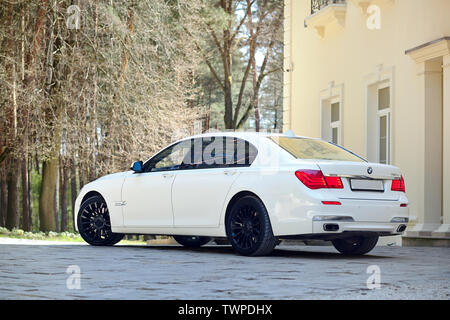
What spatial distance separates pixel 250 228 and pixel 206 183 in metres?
0.98

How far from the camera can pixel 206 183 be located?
432 inches

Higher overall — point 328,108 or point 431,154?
point 328,108

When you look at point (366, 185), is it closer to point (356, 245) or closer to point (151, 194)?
point (356, 245)

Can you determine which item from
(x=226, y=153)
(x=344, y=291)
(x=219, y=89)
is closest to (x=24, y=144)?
(x=226, y=153)

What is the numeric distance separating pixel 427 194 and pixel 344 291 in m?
9.21

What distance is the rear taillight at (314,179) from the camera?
9836 millimetres

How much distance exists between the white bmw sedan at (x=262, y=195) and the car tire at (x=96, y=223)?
0.78 feet

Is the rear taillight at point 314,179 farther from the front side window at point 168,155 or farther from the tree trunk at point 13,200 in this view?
the tree trunk at point 13,200

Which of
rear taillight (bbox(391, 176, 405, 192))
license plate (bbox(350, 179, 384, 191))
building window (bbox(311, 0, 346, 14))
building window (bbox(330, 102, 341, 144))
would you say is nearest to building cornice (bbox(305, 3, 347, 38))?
building window (bbox(311, 0, 346, 14))

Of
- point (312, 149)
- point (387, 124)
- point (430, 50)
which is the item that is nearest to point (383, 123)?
point (387, 124)

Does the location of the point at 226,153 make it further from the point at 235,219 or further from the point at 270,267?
the point at 270,267
